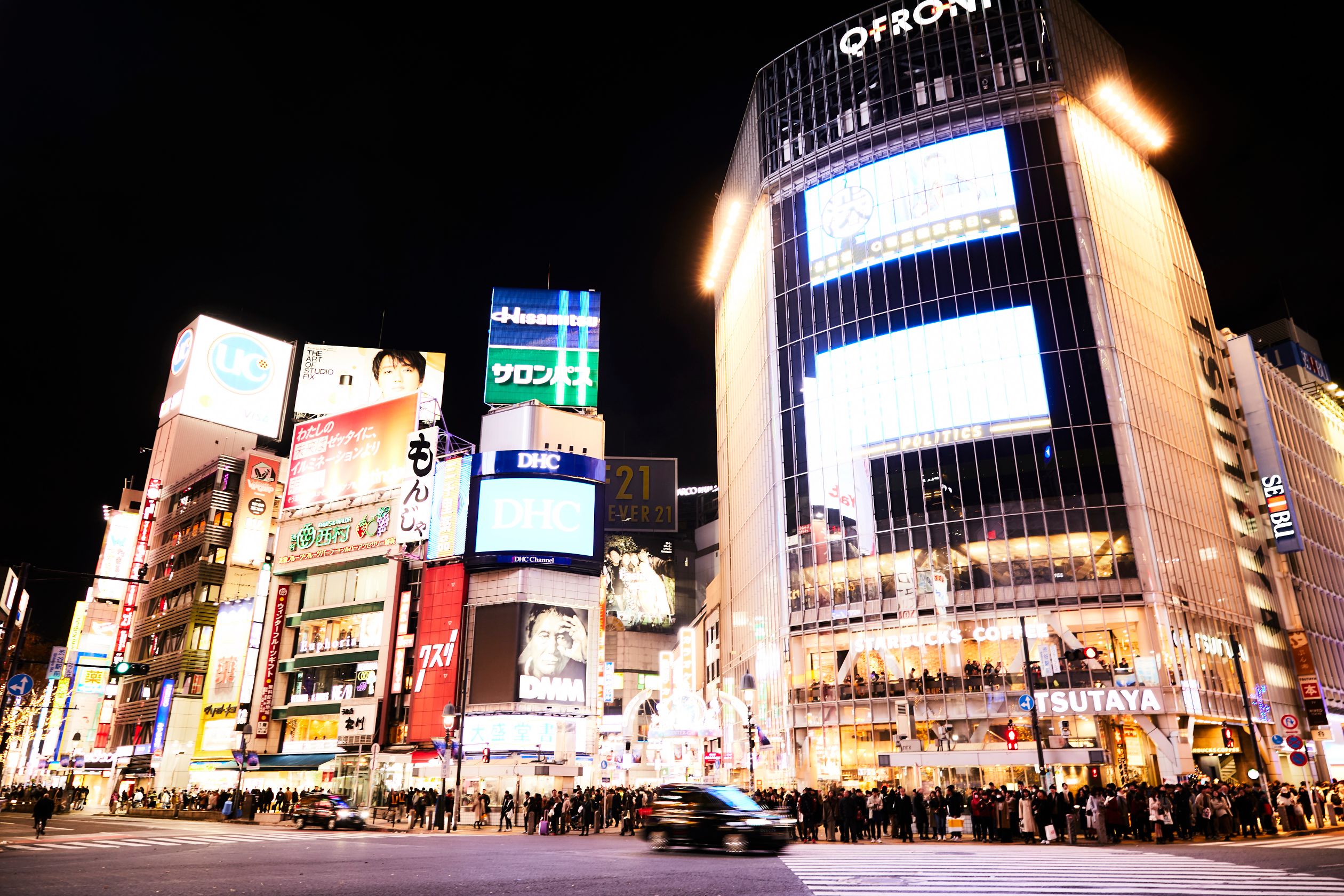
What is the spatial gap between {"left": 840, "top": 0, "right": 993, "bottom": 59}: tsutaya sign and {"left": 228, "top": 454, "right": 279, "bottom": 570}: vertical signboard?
55730 mm

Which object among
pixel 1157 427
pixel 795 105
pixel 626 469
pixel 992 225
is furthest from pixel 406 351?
pixel 1157 427

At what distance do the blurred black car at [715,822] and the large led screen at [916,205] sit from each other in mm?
42720

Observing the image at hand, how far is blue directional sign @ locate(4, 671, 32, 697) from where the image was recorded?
23.9 meters

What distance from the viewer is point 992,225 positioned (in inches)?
2098

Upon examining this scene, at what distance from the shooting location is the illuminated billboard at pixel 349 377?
74688 mm

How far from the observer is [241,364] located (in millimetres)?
81000

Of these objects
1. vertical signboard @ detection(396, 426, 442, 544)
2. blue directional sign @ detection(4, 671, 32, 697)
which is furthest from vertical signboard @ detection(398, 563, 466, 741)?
blue directional sign @ detection(4, 671, 32, 697)

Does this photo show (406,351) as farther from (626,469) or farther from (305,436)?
(626,469)

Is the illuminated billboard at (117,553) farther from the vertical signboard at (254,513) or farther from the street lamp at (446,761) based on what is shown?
the street lamp at (446,761)

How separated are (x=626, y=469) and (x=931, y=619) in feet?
157

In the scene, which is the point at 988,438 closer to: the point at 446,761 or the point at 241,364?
the point at 446,761

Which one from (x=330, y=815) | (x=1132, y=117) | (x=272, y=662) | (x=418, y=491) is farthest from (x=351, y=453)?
(x=1132, y=117)

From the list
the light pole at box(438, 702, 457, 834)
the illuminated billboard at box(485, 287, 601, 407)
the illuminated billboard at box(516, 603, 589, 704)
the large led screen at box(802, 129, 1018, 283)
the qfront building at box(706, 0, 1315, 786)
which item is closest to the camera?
the light pole at box(438, 702, 457, 834)

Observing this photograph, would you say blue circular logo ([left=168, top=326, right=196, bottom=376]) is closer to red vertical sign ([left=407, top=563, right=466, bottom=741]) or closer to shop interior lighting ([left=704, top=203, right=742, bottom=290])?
red vertical sign ([left=407, top=563, right=466, bottom=741])
